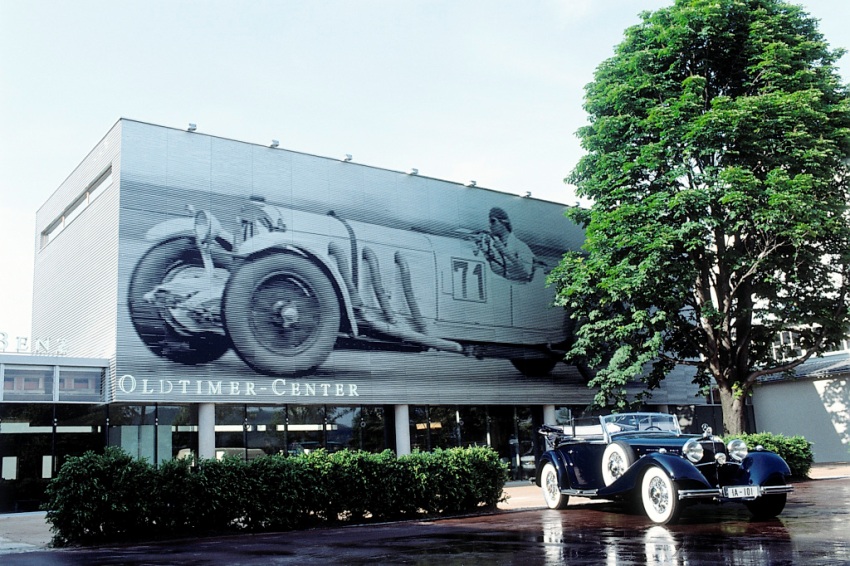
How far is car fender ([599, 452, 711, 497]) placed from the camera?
37.1 ft

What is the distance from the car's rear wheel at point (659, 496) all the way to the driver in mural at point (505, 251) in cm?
1738

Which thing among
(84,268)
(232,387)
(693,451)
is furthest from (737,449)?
(84,268)

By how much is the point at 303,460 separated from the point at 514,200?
18168mm

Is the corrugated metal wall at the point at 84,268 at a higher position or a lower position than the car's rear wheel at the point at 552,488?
higher

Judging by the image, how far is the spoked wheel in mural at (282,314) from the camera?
22.8 meters

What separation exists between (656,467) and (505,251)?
18.1 meters

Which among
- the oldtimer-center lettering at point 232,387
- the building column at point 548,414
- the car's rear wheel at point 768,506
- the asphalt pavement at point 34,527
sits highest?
the oldtimer-center lettering at point 232,387

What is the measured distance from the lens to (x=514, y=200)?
98.8 ft

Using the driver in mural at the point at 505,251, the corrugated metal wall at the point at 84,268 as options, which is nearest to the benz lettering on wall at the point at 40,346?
the corrugated metal wall at the point at 84,268

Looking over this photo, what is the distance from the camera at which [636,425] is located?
14.2 m

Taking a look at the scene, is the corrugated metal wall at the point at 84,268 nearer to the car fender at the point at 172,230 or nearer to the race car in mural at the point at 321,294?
the car fender at the point at 172,230

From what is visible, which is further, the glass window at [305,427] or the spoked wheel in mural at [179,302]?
the glass window at [305,427]

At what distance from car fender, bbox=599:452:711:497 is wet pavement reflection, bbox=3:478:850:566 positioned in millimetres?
532

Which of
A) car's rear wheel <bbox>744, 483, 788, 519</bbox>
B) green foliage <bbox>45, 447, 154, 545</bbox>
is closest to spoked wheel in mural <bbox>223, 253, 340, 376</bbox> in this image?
green foliage <bbox>45, 447, 154, 545</bbox>
